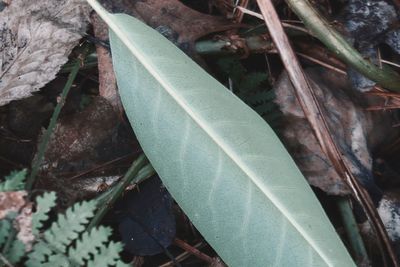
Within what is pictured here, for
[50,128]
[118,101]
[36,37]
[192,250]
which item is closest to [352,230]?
[192,250]

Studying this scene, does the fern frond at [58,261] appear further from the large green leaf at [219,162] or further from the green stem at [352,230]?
the green stem at [352,230]

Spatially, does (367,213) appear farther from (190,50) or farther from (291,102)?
(190,50)

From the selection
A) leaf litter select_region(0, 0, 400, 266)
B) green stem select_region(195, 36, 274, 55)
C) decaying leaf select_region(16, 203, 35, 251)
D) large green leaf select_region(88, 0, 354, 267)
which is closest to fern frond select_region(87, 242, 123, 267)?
decaying leaf select_region(16, 203, 35, 251)

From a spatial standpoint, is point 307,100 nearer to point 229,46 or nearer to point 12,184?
point 229,46

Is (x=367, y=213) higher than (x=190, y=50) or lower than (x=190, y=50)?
lower

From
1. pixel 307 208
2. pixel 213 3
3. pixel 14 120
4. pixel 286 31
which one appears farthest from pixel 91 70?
pixel 307 208
